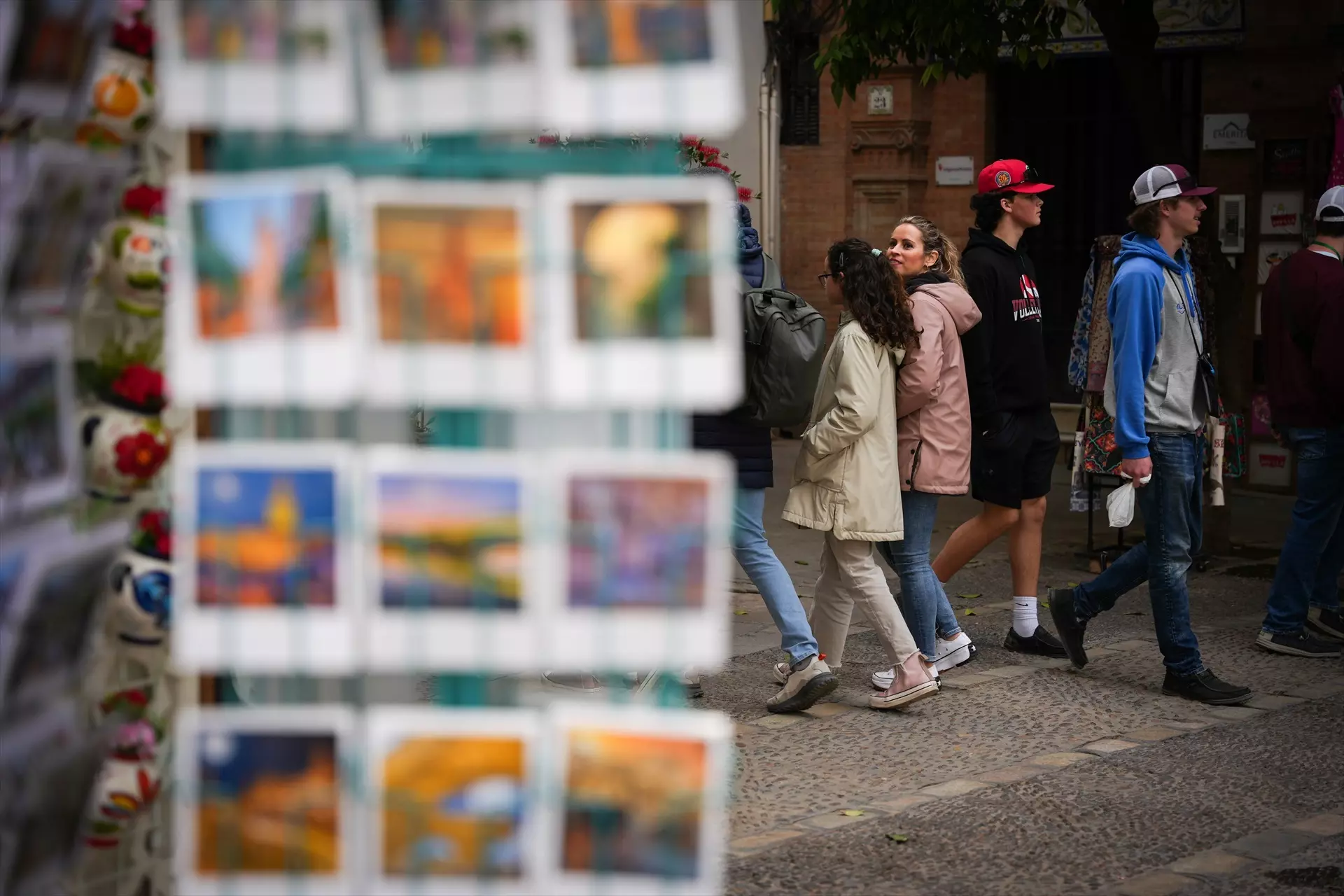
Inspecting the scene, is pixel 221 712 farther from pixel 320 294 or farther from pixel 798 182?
pixel 798 182

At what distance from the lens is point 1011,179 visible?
23.3 feet

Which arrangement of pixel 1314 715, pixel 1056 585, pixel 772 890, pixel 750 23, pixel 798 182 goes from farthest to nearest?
pixel 798 182, pixel 1056 585, pixel 1314 715, pixel 772 890, pixel 750 23

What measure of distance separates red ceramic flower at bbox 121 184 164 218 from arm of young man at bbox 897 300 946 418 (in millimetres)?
3823

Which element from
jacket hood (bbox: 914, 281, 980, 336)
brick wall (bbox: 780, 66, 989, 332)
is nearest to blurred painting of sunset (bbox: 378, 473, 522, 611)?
jacket hood (bbox: 914, 281, 980, 336)

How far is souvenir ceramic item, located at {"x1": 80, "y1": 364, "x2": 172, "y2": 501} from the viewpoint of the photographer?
3.00 metres

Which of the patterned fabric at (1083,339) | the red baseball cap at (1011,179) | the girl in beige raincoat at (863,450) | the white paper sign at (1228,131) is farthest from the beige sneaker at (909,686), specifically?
the white paper sign at (1228,131)

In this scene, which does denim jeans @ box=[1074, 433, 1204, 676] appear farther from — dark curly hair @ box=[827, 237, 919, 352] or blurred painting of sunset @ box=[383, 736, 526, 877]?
blurred painting of sunset @ box=[383, 736, 526, 877]

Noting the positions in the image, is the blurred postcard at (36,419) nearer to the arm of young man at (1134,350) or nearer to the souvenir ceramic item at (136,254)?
the souvenir ceramic item at (136,254)

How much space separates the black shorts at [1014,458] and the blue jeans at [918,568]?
482mm

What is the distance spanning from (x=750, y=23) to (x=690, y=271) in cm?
103

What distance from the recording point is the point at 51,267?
107 inches

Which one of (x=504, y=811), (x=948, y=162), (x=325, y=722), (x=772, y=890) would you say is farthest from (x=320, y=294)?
(x=948, y=162)

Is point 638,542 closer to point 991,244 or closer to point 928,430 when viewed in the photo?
point 928,430

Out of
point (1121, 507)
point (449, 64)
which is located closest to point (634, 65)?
point (449, 64)
